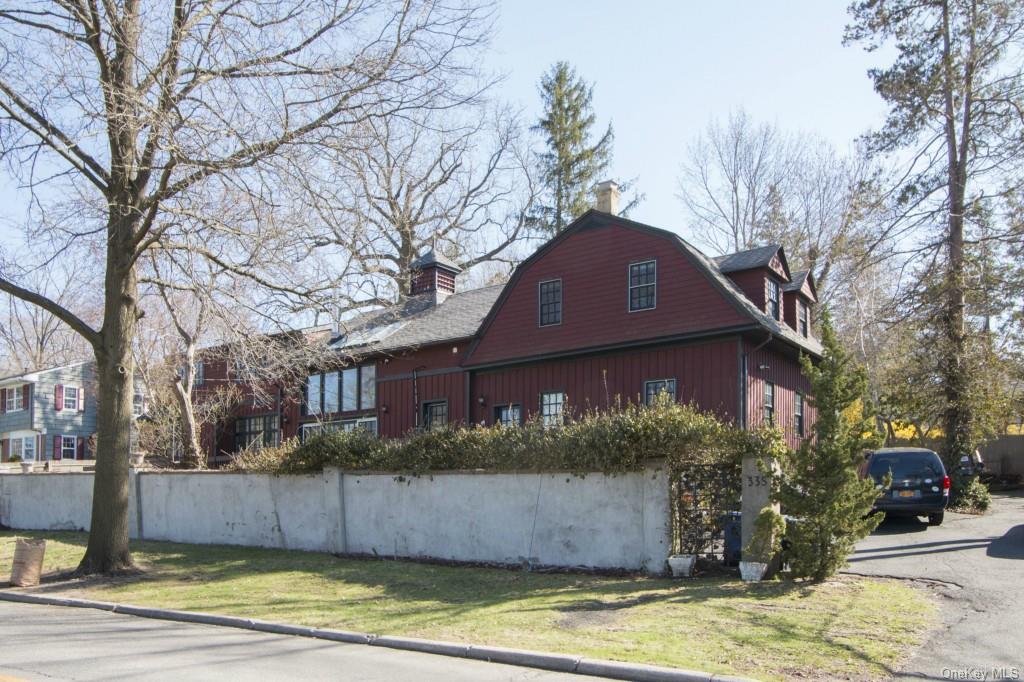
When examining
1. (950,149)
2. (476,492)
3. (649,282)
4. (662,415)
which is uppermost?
(950,149)

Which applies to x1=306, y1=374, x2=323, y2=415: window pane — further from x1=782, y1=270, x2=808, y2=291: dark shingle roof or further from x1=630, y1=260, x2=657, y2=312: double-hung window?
x1=782, y1=270, x2=808, y2=291: dark shingle roof

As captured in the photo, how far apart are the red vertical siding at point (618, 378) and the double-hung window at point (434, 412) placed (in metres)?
1.51

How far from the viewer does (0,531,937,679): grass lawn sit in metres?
8.28

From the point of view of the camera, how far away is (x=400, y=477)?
→ 16016mm

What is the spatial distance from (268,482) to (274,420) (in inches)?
596

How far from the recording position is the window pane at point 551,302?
76.9 ft

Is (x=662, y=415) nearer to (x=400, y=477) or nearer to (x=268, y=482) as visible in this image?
(x=400, y=477)

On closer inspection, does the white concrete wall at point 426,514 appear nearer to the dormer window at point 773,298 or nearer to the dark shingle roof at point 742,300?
the dark shingle roof at point 742,300

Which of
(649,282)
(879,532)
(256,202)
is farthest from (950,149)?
(256,202)

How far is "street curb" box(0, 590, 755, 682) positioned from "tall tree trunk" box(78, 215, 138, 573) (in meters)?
2.27

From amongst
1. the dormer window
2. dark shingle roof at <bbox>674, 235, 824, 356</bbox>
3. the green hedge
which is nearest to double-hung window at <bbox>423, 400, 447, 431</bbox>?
the green hedge

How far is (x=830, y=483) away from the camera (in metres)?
11.4

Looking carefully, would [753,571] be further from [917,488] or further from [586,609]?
[917,488]

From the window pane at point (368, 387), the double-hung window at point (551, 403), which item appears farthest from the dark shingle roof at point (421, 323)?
the double-hung window at point (551, 403)
